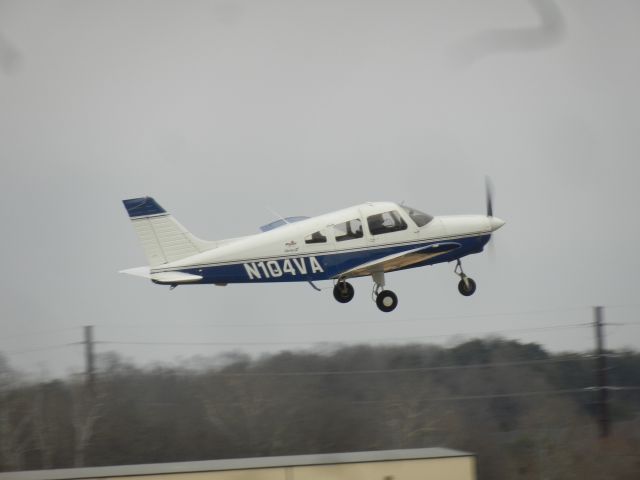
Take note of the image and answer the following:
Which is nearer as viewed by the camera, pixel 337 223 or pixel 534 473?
pixel 337 223

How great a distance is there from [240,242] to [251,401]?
11164 millimetres

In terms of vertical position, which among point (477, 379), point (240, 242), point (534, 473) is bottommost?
point (534, 473)

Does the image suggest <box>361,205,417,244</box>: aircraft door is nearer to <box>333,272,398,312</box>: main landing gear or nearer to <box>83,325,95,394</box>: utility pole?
<box>333,272,398,312</box>: main landing gear

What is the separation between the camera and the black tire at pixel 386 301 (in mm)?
28547

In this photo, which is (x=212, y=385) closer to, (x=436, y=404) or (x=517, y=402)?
(x=436, y=404)

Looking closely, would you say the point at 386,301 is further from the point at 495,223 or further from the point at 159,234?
the point at 159,234

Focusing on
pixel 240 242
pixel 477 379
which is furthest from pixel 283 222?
pixel 477 379

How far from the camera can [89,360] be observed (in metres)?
35.3

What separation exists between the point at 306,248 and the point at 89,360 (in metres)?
11.4

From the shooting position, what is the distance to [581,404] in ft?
125

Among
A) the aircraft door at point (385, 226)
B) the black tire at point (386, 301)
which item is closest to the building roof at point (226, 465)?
the black tire at point (386, 301)

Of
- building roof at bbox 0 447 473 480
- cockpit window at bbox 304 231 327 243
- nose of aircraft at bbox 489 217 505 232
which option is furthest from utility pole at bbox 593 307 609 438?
building roof at bbox 0 447 473 480

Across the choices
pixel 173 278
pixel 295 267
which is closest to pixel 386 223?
pixel 295 267

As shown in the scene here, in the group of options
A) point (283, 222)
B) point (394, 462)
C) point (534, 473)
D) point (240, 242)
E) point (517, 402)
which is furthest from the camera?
point (517, 402)
